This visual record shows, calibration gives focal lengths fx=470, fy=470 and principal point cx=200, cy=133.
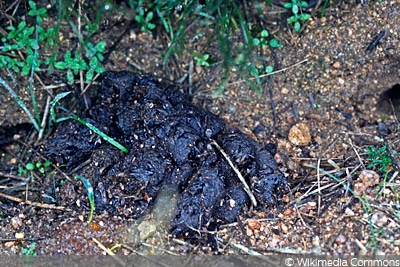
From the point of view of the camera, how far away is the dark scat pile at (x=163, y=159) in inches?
82.9

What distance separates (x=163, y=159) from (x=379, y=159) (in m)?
1.00

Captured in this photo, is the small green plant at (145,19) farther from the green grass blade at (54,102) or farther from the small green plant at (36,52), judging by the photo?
the green grass blade at (54,102)

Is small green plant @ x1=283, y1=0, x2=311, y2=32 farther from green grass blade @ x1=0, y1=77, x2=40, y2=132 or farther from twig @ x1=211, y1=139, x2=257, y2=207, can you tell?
green grass blade @ x1=0, y1=77, x2=40, y2=132

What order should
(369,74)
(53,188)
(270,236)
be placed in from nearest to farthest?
(270,236)
(53,188)
(369,74)

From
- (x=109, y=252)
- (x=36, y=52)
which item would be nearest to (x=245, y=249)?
(x=109, y=252)

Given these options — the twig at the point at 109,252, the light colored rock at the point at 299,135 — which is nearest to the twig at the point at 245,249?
the twig at the point at 109,252

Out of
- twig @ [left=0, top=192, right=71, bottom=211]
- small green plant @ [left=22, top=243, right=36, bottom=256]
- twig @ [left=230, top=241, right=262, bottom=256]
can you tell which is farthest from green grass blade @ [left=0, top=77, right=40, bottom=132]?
twig @ [left=230, top=241, right=262, bottom=256]

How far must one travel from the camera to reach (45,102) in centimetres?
245

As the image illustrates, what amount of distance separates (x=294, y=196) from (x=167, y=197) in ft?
1.93

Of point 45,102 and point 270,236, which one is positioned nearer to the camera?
point 270,236

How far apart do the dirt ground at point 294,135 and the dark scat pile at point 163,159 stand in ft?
0.24

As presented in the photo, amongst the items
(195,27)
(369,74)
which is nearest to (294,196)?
(369,74)

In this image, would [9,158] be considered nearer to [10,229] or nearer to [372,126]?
[10,229]

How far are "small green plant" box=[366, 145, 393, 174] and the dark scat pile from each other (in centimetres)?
43
